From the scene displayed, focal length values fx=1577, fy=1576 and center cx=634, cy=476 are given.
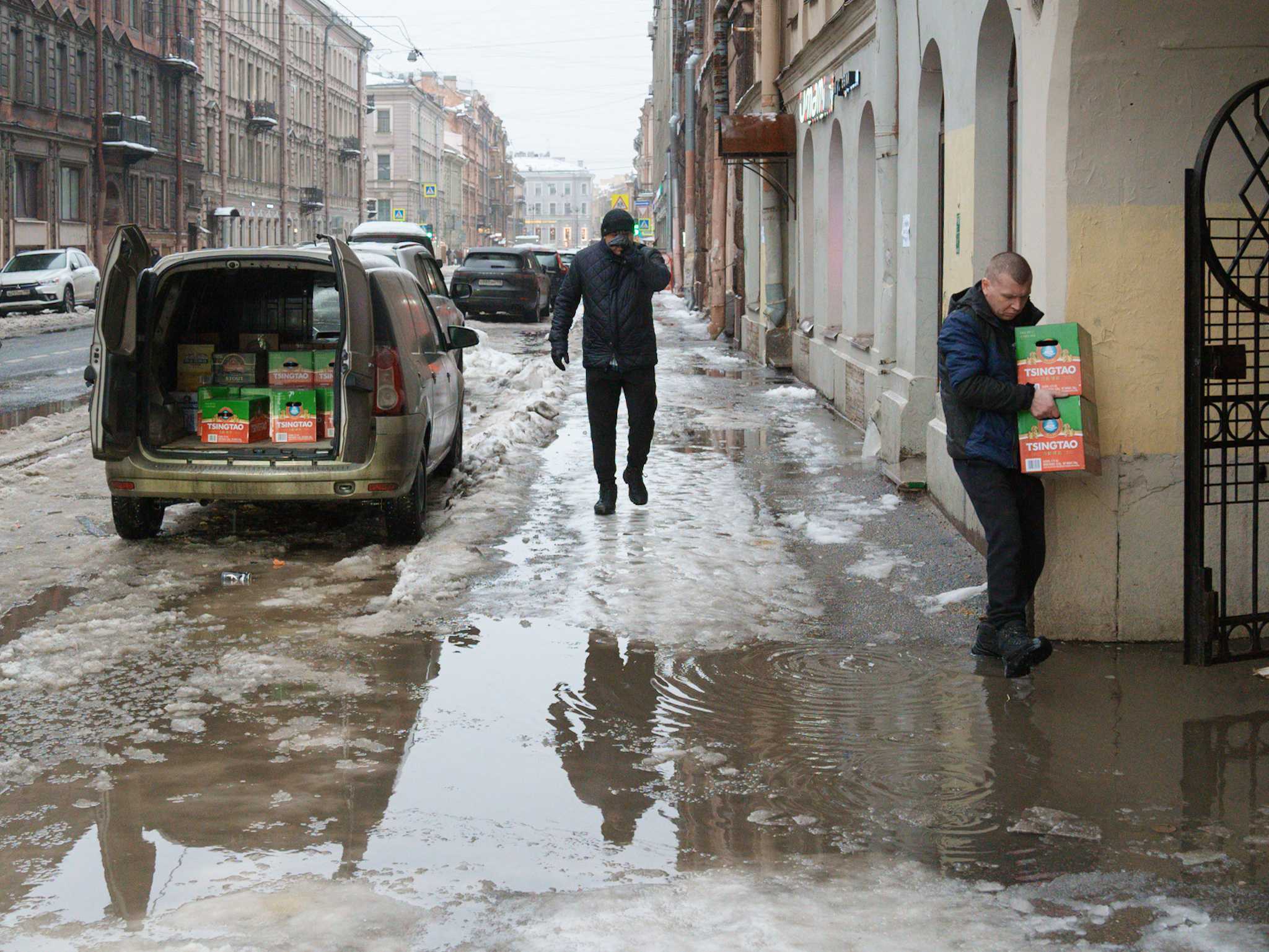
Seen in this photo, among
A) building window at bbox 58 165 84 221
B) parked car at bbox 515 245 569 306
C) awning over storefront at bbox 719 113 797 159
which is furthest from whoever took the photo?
building window at bbox 58 165 84 221

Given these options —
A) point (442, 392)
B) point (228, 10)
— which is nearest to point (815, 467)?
point (442, 392)

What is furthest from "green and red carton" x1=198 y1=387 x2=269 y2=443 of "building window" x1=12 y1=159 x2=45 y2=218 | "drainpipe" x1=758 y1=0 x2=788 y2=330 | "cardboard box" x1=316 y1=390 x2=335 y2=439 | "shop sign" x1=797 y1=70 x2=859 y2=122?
"building window" x1=12 y1=159 x2=45 y2=218

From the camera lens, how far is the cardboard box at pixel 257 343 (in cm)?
970

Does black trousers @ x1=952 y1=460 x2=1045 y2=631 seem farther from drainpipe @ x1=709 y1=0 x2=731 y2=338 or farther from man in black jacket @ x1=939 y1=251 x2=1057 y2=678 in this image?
drainpipe @ x1=709 y1=0 x2=731 y2=338

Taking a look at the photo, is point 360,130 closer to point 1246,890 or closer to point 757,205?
point 757,205

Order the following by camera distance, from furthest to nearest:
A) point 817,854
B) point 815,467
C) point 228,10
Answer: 1. point 228,10
2. point 815,467
3. point 817,854

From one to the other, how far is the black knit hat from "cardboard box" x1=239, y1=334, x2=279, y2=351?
2.14 meters

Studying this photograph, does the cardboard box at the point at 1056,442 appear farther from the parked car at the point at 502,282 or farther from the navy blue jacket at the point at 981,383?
the parked car at the point at 502,282

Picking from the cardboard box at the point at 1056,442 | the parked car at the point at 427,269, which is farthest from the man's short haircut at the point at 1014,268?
the parked car at the point at 427,269

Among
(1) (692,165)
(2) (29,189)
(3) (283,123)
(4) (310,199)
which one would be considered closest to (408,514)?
(1) (692,165)

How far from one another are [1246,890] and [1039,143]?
12.2 feet

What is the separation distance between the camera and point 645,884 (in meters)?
4.17

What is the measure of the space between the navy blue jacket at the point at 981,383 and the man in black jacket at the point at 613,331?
12.2 ft

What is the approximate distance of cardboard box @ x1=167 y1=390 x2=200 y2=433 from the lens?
938 cm
